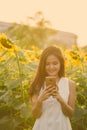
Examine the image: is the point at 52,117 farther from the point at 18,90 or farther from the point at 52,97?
the point at 18,90

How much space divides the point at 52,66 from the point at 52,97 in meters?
0.23

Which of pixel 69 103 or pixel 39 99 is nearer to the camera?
pixel 39 99

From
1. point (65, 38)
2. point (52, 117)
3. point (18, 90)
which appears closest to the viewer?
point (52, 117)

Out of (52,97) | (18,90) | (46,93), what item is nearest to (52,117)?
(52,97)

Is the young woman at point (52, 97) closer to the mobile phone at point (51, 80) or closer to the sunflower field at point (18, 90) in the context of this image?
the mobile phone at point (51, 80)

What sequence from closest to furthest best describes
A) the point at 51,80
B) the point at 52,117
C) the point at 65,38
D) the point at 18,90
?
1. the point at 51,80
2. the point at 52,117
3. the point at 18,90
4. the point at 65,38

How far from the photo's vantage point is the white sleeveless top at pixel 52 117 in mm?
3711

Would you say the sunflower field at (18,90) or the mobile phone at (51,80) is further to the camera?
the sunflower field at (18,90)

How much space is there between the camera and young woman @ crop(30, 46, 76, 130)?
3621mm

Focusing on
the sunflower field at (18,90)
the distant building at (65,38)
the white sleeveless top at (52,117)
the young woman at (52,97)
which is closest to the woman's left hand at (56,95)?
the young woman at (52,97)

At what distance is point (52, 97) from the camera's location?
3729mm

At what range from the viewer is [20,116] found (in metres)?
4.64

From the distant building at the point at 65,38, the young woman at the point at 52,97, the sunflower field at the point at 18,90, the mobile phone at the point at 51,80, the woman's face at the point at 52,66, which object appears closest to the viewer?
the mobile phone at the point at 51,80

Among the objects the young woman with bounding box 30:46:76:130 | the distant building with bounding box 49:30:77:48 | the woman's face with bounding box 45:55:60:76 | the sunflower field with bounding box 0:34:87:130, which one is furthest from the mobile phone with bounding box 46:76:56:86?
the distant building with bounding box 49:30:77:48
